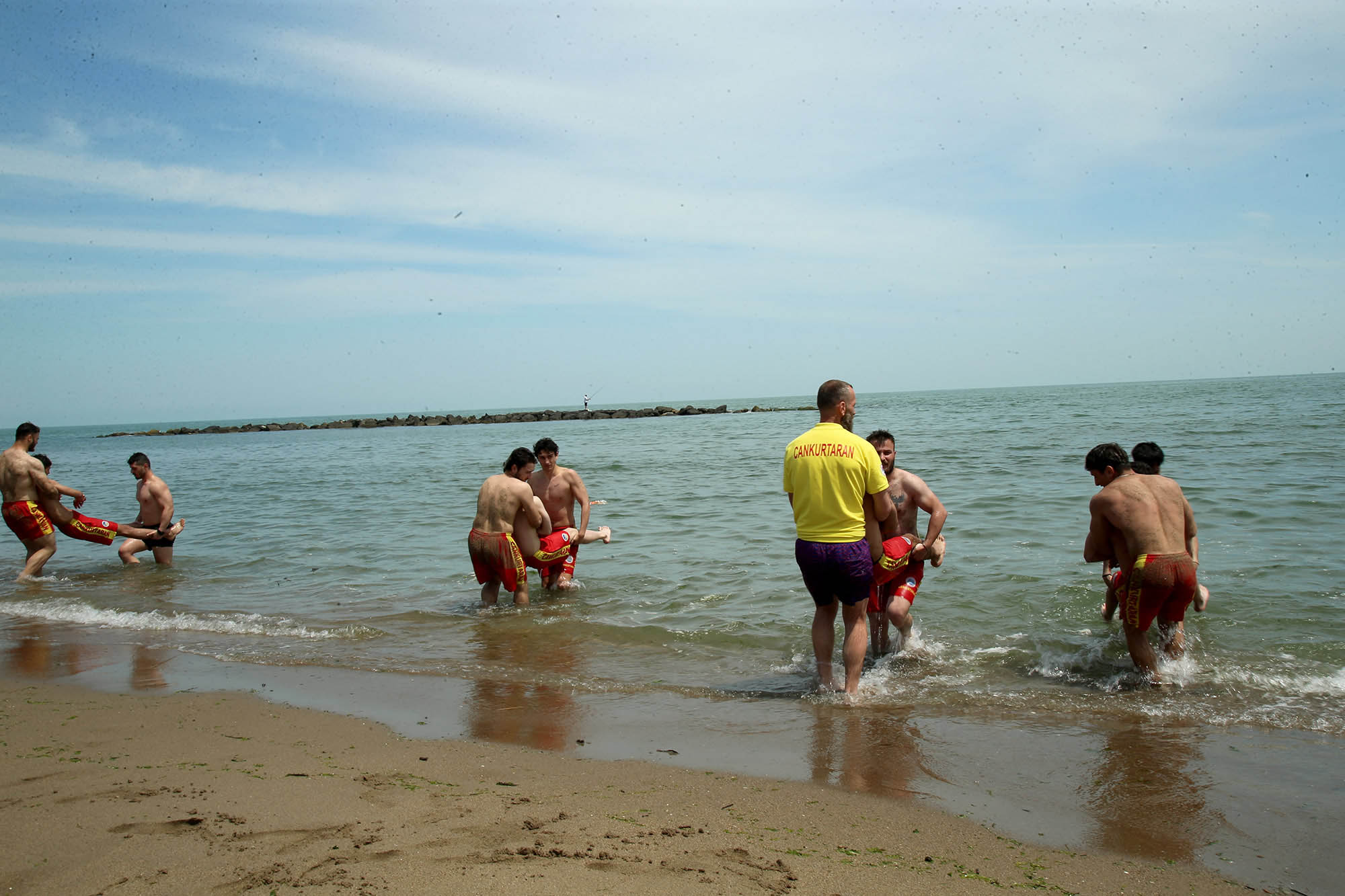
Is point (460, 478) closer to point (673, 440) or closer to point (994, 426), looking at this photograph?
point (673, 440)

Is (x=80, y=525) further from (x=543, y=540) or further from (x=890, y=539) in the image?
(x=890, y=539)

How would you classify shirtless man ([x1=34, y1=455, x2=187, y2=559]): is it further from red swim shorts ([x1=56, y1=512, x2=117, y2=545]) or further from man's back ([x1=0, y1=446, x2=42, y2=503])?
man's back ([x1=0, y1=446, x2=42, y2=503])

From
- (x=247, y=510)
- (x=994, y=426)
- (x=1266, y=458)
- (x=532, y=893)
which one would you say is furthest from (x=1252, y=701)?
(x=994, y=426)

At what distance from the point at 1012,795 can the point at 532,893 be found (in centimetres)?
221

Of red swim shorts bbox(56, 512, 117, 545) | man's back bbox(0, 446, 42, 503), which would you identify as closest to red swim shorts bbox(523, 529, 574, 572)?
red swim shorts bbox(56, 512, 117, 545)

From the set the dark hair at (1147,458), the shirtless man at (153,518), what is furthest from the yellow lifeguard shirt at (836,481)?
the shirtless man at (153,518)

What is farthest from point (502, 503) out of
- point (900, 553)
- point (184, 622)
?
point (900, 553)

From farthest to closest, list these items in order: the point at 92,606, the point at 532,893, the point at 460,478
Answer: the point at 460,478, the point at 92,606, the point at 532,893

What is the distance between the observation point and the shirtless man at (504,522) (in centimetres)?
791

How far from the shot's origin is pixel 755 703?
5.21 meters

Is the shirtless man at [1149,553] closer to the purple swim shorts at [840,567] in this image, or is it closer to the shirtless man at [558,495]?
the purple swim shorts at [840,567]

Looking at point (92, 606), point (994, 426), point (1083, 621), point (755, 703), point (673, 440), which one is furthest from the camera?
point (673, 440)

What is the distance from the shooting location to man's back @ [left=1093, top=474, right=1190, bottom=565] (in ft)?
17.5

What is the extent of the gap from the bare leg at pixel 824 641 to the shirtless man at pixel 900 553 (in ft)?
2.15
